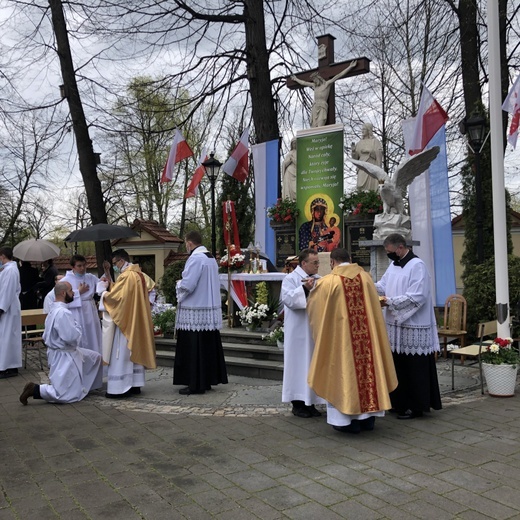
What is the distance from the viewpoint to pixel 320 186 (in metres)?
13.1

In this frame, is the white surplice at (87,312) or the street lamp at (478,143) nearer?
the white surplice at (87,312)

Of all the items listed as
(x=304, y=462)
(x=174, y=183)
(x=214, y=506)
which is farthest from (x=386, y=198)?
(x=174, y=183)

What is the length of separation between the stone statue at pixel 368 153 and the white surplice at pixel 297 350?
7.25 metres

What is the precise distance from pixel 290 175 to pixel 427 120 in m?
4.19

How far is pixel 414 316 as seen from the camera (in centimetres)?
575

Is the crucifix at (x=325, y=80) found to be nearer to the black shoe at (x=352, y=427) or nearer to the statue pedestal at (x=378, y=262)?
the statue pedestal at (x=378, y=262)

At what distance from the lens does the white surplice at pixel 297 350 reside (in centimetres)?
560

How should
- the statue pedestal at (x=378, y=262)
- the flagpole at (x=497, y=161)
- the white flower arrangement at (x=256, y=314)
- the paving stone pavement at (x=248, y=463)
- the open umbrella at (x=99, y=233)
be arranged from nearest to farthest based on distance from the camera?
the paving stone pavement at (x=248, y=463), the flagpole at (x=497, y=161), the white flower arrangement at (x=256, y=314), the open umbrella at (x=99, y=233), the statue pedestal at (x=378, y=262)

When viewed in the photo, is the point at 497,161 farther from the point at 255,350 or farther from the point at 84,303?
the point at 84,303

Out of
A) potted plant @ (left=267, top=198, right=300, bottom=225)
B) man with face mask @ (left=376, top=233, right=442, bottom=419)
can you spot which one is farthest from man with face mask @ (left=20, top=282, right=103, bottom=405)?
potted plant @ (left=267, top=198, right=300, bottom=225)

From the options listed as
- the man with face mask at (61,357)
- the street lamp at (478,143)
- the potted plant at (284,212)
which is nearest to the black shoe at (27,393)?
the man with face mask at (61,357)

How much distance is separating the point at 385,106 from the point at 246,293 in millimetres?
Answer: 14402

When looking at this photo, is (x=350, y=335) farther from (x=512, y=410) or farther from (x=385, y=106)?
(x=385, y=106)

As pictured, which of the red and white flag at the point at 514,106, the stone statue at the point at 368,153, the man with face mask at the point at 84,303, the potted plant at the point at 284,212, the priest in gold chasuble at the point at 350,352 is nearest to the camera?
the priest in gold chasuble at the point at 350,352
